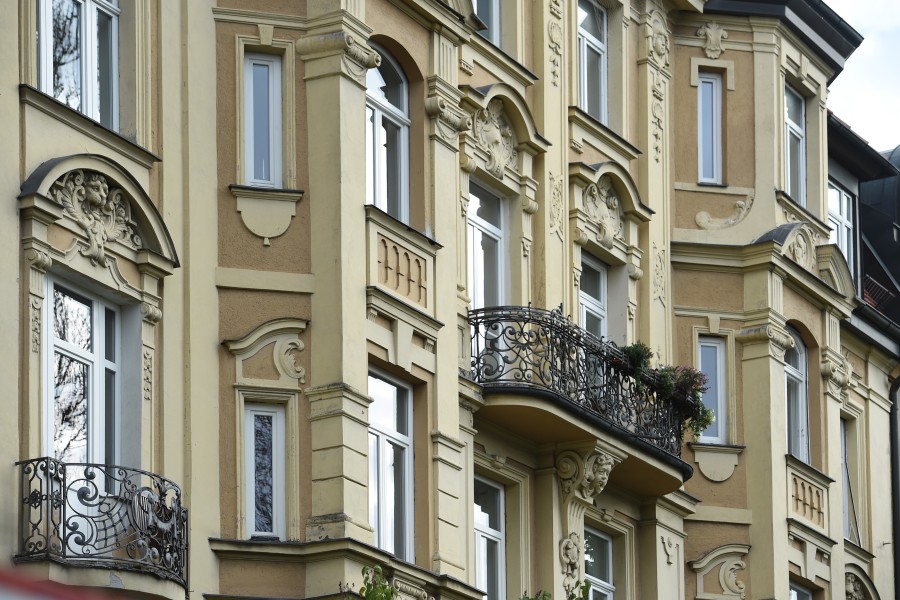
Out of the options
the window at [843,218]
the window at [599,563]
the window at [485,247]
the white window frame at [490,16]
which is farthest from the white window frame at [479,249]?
the window at [843,218]

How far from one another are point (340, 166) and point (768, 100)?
424 inches

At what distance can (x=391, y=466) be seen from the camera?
21.5 m

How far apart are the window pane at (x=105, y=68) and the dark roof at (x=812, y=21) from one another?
482 inches

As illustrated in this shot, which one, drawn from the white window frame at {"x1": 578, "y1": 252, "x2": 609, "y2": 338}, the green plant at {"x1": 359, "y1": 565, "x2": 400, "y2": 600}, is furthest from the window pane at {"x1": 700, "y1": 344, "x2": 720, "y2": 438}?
the green plant at {"x1": 359, "y1": 565, "x2": 400, "y2": 600}

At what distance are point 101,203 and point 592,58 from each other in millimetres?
10819

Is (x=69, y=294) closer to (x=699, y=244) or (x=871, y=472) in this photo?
(x=699, y=244)

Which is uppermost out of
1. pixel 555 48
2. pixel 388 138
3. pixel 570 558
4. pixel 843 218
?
pixel 843 218

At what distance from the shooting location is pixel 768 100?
3019cm

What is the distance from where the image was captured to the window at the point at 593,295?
27.3 m

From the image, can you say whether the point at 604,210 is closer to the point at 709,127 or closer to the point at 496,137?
the point at 496,137

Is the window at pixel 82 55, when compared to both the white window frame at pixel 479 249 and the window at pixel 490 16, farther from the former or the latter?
the window at pixel 490 16

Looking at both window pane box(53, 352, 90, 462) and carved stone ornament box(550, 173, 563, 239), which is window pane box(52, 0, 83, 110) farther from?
carved stone ornament box(550, 173, 563, 239)

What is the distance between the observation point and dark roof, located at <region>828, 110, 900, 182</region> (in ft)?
112

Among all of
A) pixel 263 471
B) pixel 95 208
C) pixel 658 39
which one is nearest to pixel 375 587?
pixel 263 471
